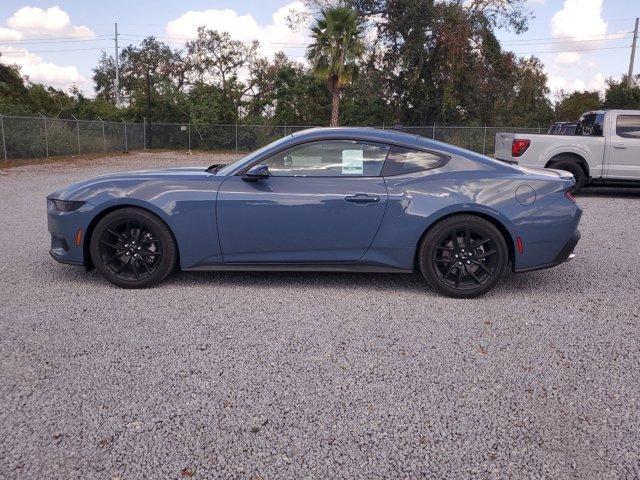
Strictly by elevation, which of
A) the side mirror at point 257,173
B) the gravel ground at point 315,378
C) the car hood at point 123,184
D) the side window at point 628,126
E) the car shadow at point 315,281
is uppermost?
the side window at point 628,126

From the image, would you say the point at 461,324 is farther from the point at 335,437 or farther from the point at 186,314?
the point at 186,314

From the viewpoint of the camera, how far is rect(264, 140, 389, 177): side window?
473 centimetres

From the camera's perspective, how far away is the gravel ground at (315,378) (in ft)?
8.09

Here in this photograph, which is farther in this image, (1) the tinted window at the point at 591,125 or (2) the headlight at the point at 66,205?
(1) the tinted window at the point at 591,125

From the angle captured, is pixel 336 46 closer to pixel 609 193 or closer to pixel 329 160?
pixel 609 193

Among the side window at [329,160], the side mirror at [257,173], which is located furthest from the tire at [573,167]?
the side mirror at [257,173]

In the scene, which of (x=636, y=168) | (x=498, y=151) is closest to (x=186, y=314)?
(x=498, y=151)

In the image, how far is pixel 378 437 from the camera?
2625 millimetres

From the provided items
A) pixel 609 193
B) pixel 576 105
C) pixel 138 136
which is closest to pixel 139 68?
pixel 138 136

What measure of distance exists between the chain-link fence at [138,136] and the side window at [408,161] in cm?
1925

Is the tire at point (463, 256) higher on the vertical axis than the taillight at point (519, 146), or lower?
lower

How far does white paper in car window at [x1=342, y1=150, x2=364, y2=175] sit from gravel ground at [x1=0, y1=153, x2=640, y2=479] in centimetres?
105

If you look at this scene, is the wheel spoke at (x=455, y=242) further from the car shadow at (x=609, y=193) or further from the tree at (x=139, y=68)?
the tree at (x=139, y=68)

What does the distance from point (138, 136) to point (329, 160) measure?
29719 millimetres
